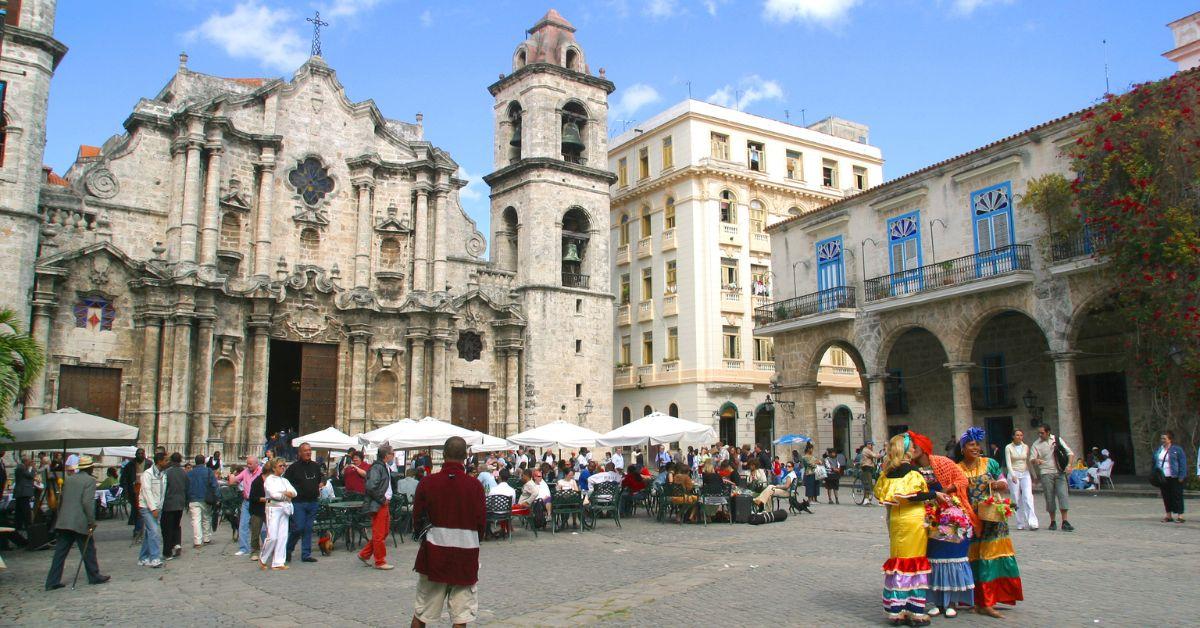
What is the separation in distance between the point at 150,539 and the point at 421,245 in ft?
71.8

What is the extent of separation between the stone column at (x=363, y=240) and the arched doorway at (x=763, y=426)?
1810 cm

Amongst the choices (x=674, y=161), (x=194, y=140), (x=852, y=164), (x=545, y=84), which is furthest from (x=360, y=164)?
(x=852, y=164)

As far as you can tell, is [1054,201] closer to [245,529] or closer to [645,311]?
[245,529]

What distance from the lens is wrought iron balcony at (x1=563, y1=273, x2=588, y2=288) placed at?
36.5m

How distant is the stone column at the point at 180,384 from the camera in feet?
87.9

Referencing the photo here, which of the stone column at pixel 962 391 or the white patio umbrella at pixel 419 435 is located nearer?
the white patio umbrella at pixel 419 435

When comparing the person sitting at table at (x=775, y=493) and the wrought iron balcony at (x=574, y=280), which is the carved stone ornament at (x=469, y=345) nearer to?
the wrought iron balcony at (x=574, y=280)

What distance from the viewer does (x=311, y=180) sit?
32469 millimetres

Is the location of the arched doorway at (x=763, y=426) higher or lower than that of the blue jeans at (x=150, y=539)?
higher

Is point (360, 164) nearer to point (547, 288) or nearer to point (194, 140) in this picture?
point (194, 140)

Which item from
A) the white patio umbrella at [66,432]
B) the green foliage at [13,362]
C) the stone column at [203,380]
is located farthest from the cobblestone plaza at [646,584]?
the stone column at [203,380]

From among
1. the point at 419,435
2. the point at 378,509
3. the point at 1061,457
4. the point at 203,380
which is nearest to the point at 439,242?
the point at 203,380

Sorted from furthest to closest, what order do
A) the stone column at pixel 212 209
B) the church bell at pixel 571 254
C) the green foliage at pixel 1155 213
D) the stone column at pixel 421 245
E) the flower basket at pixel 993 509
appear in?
the church bell at pixel 571 254
the stone column at pixel 421 245
the stone column at pixel 212 209
the green foliage at pixel 1155 213
the flower basket at pixel 993 509

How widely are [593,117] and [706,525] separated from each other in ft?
78.1
